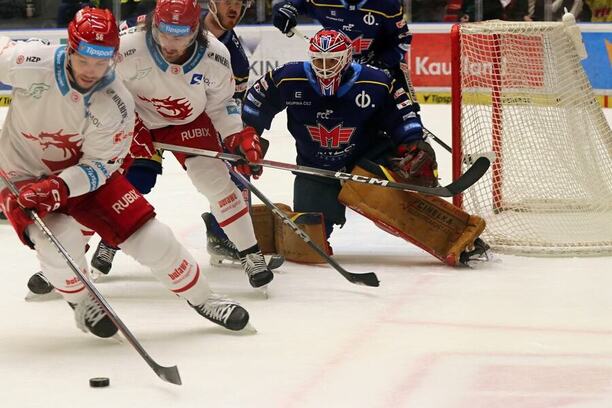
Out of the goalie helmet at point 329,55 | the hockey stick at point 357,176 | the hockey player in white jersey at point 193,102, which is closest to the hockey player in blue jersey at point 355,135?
the goalie helmet at point 329,55

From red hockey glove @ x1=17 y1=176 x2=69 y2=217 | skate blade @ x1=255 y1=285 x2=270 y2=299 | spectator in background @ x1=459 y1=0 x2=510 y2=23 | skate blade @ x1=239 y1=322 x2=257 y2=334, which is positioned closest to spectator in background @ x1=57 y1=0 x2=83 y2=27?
spectator in background @ x1=459 y1=0 x2=510 y2=23

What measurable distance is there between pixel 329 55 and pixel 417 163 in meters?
0.53

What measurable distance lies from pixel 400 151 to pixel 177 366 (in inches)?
69.9

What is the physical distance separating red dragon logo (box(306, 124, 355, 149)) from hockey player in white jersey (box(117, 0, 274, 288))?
1.86ft

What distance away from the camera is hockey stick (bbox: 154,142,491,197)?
383 cm

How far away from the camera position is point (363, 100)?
14.5 ft

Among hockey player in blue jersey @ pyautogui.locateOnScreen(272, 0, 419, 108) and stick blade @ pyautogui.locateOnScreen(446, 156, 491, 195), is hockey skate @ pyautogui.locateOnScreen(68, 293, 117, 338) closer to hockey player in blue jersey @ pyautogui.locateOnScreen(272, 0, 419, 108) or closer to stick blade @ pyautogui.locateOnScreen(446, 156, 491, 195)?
stick blade @ pyautogui.locateOnScreen(446, 156, 491, 195)

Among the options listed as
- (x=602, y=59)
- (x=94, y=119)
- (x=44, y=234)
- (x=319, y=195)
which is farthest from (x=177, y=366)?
(x=602, y=59)

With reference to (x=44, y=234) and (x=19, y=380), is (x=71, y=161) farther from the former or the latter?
(x=19, y=380)

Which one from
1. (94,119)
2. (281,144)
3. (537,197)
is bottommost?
(281,144)

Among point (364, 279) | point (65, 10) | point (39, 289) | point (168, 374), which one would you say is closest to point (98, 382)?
point (168, 374)

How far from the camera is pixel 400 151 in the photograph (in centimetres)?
450

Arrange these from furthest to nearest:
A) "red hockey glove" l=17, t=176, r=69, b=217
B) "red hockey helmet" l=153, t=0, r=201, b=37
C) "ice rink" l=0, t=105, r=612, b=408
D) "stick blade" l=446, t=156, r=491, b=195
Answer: "stick blade" l=446, t=156, r=491, b=195
"red hockey helmet" l=153, t=0, r=201, b=37
"red hockey glove" l=17, t=176, r=69, b=217
"ice rink" l=0, t=105, r=612, b=408

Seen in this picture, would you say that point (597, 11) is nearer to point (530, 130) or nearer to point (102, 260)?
point (530, 130)
